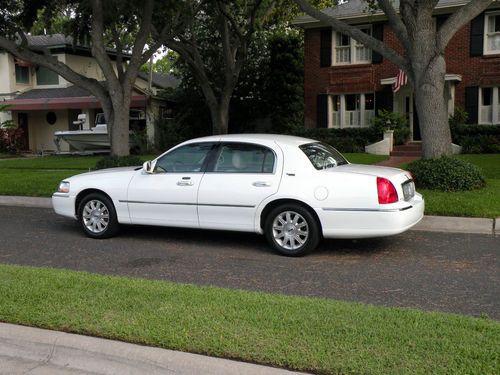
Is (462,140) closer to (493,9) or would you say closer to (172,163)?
(493,9)

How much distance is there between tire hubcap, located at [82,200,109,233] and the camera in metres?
8.23

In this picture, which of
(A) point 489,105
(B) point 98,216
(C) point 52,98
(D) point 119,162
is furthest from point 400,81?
(C) point 52,98

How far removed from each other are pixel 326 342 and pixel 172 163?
458cm

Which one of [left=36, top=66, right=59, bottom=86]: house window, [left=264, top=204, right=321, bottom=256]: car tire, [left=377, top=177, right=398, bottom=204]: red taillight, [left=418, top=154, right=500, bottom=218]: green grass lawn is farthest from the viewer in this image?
[left=36, top=66, right=59, bottom=86]: house window

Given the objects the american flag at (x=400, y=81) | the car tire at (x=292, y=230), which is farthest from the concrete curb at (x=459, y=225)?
the american flag at (x=400, y=81)

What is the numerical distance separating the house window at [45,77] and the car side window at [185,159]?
25.0 meters

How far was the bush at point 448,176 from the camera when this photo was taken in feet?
33.6

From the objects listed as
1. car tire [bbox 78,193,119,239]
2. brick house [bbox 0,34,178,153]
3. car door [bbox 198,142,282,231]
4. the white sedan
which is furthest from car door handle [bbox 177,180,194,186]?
brick house [bbox 0,34,178,153]

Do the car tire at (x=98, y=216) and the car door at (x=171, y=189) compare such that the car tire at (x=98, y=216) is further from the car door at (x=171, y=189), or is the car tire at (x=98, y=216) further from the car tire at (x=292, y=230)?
the car tire at (x=292, y=230)

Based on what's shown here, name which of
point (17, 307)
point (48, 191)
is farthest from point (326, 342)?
point (48, 191)

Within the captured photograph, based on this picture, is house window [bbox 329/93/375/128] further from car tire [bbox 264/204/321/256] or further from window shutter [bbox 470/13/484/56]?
car tire [bbox 264/204/321/256]

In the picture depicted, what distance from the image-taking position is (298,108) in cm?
2625

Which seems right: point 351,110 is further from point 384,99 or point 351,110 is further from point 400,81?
point 400,81

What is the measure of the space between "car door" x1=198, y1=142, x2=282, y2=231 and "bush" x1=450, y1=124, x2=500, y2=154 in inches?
591
